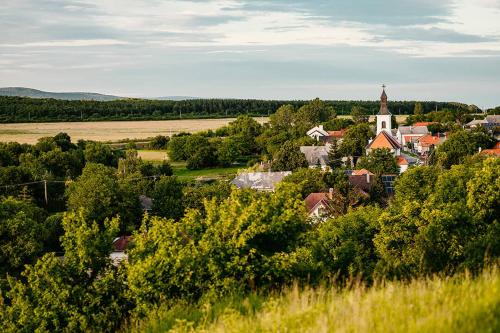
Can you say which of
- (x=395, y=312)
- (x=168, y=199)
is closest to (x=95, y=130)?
(x=168, y=199)

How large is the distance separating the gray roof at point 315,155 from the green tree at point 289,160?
5.72 meters

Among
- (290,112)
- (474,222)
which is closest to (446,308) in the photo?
(474,222)

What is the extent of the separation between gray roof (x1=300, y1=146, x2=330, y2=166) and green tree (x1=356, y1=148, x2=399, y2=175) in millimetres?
14326

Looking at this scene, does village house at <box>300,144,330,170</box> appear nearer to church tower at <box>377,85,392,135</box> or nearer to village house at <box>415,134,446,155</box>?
church tower at <box>377,85,392,135</box>

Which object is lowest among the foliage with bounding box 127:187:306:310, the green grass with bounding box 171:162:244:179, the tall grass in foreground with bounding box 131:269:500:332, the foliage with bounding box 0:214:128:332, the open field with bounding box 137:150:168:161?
the green grass with bounding box 171:162:244:179

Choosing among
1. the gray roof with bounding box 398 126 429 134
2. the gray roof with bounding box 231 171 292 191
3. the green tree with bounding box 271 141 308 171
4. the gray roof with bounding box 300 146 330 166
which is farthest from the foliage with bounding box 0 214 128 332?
the gray roof with bounding box 398 126 429 134

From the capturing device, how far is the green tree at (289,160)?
82062 millimetres

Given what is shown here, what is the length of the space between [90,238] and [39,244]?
62.7 feet

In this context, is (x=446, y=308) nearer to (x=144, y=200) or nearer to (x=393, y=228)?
(x=393, y=228)

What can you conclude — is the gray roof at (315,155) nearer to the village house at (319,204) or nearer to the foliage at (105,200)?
the village house at (319,204)

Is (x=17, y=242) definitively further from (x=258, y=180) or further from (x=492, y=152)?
(x=492, y=152)

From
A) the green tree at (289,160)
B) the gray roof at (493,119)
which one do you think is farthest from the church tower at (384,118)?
the gray roof at (493,119)

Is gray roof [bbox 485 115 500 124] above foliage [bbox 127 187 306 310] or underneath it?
underneath

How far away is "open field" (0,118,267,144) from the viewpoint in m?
124
